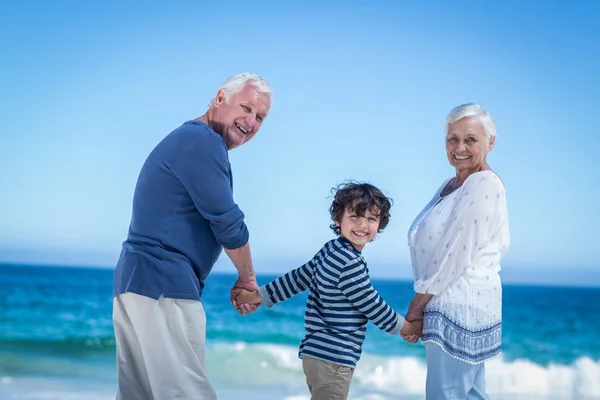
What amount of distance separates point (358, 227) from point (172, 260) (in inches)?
26.9

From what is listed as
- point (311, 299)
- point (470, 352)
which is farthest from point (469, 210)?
point (311, 299)

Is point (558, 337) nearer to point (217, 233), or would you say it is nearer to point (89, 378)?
point (89, 378)

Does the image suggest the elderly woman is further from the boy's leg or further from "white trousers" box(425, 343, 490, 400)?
the boy's leg

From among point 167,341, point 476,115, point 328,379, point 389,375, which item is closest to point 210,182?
point 167,341

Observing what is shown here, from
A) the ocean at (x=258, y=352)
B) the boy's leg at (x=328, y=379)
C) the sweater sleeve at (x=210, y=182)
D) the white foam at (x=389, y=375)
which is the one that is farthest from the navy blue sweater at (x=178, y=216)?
the white foam at (x=389, y=375)

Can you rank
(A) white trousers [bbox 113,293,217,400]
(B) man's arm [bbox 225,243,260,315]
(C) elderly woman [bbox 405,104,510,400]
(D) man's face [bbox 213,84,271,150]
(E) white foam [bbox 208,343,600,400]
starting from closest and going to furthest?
(A) white trousers [bbox 113,293,217,400], (C) elderly woman [bbox 405,104,510,400], (B) man's arm [bbox 225,243,260,315], (D) man's face [bbox 213,84,271,150], (E) white foam [bbox 208,343,600,400]

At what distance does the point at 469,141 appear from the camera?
272 centimetres

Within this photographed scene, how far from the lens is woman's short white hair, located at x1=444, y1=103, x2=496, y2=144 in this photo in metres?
2.71

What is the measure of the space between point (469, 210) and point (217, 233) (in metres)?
0.90

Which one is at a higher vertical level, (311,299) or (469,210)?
(469,210)

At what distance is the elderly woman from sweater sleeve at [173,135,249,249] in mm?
747

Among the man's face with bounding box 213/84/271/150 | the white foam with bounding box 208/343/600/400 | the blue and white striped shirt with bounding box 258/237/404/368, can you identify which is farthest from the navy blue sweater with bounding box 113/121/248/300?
the white foam with bounding box 208/343/600/400

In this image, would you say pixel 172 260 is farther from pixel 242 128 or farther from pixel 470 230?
pixel 470 230

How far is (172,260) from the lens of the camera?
8.09 feet
